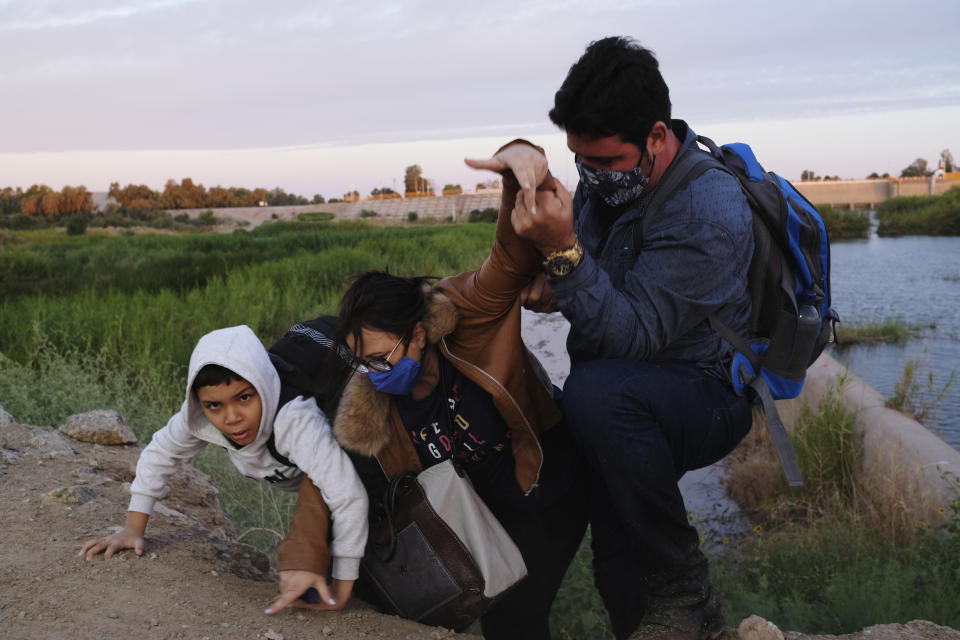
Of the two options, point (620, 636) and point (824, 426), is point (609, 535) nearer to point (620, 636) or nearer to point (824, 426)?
point (620, 636)

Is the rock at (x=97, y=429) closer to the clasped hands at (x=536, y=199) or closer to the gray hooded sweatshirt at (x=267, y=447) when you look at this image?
the gray hooded sweatshirt at (x=267, y=447)

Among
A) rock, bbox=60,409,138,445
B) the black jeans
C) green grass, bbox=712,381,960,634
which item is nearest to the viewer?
the black jeans

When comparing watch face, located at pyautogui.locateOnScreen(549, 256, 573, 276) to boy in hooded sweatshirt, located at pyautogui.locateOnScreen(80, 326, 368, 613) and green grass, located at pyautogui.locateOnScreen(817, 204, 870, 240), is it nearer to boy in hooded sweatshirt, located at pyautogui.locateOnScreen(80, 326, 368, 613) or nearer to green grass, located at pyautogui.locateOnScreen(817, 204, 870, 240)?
boy in hooded sweatshirt, located at pyautogui.locateOnScreen(80, 326, 368, 613)

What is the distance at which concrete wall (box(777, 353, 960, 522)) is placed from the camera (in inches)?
183

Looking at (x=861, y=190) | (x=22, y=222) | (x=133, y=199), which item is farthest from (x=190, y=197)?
(x=861, y=190)

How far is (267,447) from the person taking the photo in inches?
97.1

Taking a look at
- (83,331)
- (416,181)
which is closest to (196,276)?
(83,331)

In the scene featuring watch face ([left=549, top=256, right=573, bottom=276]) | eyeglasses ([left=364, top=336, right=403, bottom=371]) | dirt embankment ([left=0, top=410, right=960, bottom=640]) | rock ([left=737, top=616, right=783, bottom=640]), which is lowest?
rock ([left=737, top=616, right=783, bottom=640])

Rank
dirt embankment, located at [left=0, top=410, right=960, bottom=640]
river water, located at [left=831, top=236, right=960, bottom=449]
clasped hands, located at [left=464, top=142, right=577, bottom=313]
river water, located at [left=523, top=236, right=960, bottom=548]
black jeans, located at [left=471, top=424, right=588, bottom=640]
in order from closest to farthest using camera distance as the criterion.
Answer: clasped hands, located at [left=464, top=142, right=577, bottom=313], dirt embankment, located at [left=0, top=410, right=960, bottom=640], black jeans, located at [left=471, top=424, right=588, bottom=640], river water, located at [left=523, top=236, right=960, bottom=548], river water, located at [left=831, top=236, right=960, bottom=449]

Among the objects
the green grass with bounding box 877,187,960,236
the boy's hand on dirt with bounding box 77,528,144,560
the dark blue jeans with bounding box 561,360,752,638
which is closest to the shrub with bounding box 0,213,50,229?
the green grass with bounding box 877,187,960,236

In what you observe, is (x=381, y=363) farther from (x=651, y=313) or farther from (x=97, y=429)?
(x=97, y=429)

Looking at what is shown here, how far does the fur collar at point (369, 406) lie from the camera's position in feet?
7.66

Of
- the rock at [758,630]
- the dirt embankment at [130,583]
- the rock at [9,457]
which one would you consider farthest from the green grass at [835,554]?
the rock at [9,457]

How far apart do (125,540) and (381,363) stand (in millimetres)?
987
